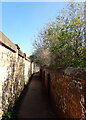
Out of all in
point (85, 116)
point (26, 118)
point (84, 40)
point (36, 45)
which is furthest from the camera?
point (36, 45)

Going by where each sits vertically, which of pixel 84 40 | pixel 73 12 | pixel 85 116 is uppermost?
pixel 73 12

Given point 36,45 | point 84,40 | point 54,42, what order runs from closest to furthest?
point 84,40
point 54,42
point 36,45

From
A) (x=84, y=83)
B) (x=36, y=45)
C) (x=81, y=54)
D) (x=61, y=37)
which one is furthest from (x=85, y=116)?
(x=36, y=45)

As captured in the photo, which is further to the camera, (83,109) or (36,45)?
(36,45)

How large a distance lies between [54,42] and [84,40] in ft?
4.69

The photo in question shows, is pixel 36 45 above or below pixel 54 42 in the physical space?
above

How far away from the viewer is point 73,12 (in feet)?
13.5

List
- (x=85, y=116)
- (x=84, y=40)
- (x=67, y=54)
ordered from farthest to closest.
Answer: (x=67, y=54) → (x=84, y=40) → (x=85, y=116)

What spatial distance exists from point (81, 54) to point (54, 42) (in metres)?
1.46

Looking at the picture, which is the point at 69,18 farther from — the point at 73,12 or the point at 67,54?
the point at 67,54

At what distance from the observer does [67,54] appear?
4.13m

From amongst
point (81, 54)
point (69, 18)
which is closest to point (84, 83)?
point (81, 54)

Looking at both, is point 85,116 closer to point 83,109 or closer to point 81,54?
point 83,109

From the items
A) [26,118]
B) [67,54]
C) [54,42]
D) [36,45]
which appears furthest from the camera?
[36,45]
